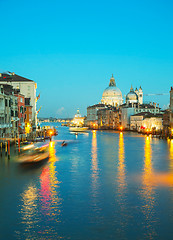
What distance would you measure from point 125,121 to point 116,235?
340ft

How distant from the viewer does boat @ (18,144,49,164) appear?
25684 millimetres

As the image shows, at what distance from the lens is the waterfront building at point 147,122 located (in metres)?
83.2

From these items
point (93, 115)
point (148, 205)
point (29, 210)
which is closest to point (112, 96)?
point (93, 115)

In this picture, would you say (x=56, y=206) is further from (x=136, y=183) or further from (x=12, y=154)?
(x=12, y=154)

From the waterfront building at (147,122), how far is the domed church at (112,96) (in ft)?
192

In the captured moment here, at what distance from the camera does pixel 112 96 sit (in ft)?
538

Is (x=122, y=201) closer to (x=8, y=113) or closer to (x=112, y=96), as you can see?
(x=8, y=113)

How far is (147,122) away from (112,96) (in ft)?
255

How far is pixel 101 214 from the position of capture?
12.4 meters

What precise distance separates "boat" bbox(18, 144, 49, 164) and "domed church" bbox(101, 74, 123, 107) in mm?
132081

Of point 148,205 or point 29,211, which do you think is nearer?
point 29,211

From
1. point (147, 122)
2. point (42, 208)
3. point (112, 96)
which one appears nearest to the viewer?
point (42, 208)

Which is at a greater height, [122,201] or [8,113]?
[8,113]

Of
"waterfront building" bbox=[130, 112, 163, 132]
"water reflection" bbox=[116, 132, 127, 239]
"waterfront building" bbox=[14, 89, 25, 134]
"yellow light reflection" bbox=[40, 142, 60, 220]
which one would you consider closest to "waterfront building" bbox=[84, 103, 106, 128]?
"waterfront building" bbox=[130, 112, 163, 132]
